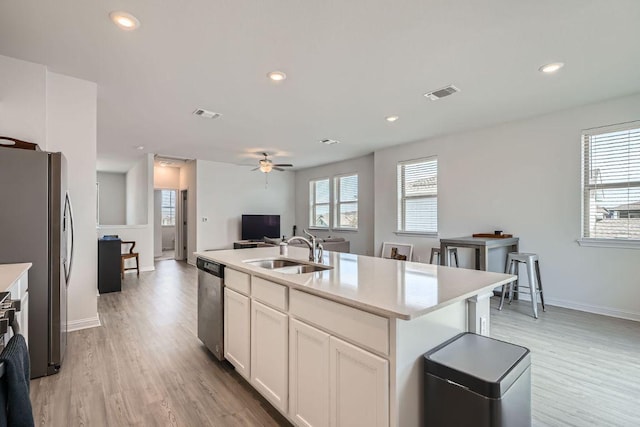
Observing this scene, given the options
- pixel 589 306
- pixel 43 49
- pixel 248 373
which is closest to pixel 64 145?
pixel 43 49

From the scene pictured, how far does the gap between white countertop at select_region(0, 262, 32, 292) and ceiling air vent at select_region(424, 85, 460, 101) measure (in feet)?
12.7

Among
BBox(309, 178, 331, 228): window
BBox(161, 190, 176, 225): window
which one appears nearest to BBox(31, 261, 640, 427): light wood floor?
BBox(309, 178, 331, 228): window

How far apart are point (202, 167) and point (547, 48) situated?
7.11m

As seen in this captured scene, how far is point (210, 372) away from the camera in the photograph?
2508 mm

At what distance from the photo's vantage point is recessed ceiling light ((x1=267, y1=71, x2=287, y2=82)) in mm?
3080

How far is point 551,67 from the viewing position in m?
2.95

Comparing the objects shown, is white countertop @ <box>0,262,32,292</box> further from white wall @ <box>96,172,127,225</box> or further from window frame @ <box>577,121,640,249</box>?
white wall @ <box>96,172,127,225</box>

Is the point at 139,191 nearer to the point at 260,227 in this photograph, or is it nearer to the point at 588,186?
the point at 260,227

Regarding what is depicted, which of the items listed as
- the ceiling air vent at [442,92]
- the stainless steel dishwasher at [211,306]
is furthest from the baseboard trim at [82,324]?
the ceiling air vent at [442,92]

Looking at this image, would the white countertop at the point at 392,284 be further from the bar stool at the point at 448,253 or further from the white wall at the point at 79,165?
the bar stool at the point at 448,253

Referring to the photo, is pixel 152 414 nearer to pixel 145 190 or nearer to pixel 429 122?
pixel 429 122

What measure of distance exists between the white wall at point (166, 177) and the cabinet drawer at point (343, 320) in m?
8.43

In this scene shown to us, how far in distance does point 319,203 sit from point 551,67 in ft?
21.0

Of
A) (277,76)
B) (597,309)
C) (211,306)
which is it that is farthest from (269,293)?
(597,309)
